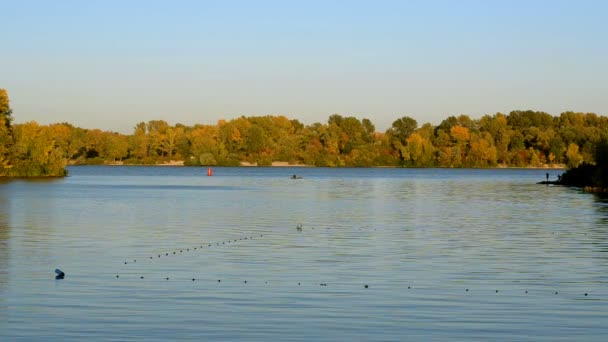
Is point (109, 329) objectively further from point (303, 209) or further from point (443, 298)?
point (303, 209)

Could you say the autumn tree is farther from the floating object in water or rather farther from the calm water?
the floating object in water

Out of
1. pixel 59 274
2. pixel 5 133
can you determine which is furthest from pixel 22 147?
pixel 59 274

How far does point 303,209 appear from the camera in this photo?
66.6 metres

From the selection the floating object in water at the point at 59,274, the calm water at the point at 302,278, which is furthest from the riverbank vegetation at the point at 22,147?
the floating object in water at the point at 59,274

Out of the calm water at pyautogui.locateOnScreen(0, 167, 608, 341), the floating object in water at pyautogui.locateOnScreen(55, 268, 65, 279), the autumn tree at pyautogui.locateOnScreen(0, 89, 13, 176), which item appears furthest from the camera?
the autumn tree at pyautogui.locateOnScreen(0, 89, 13, 176)

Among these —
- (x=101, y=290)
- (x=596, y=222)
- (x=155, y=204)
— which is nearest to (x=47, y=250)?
(x=101, y=290)

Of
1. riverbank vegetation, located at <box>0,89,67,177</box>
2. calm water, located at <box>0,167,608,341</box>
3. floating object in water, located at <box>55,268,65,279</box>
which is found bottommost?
calm water, located at <box>0,167,608,341</box>

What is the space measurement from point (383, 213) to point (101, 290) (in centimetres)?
3871

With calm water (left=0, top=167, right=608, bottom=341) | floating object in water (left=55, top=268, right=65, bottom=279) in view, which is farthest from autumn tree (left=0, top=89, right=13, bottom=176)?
floating object in water (left=55, top=268, right=65, bottom=279)

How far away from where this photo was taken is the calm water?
779 inches

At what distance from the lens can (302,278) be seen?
1096 inches

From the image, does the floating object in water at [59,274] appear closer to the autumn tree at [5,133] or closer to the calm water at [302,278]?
the calm water at [302,278]

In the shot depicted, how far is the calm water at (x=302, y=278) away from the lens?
1980 cm

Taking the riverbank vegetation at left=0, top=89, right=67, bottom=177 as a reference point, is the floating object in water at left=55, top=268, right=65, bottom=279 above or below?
below
